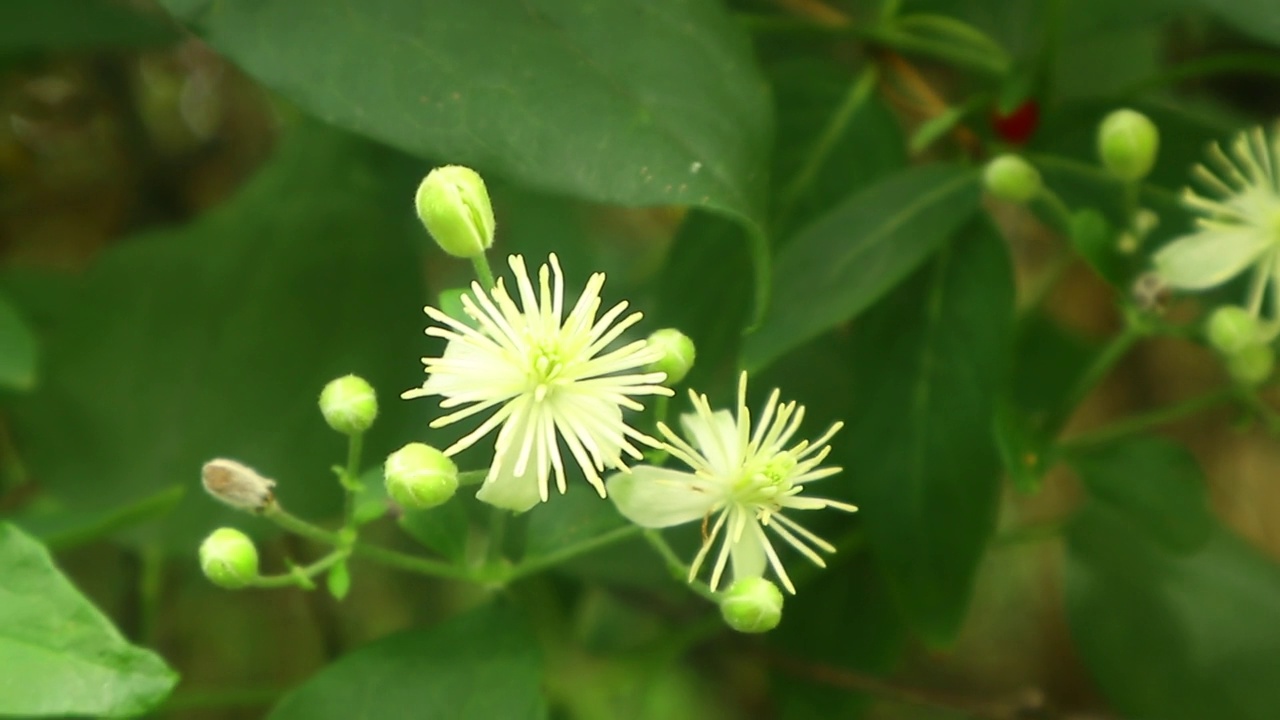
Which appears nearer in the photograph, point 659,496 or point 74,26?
point 659,496

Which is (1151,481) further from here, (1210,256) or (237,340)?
(237,340)

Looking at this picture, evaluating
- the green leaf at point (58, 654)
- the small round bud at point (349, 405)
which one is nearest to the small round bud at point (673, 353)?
the small round bud at point (349, 405)

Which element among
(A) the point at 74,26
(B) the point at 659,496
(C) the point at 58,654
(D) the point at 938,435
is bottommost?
(C) the point at 58,654

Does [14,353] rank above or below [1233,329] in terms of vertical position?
below

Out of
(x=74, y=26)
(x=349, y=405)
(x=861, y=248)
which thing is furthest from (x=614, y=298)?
(x=74, y=26)

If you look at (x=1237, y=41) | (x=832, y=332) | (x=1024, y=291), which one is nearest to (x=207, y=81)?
(x=832, y=332)

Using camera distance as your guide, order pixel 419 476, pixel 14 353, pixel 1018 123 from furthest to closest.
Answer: pixel 1018 123
pixel 14 353
pixel 419 476

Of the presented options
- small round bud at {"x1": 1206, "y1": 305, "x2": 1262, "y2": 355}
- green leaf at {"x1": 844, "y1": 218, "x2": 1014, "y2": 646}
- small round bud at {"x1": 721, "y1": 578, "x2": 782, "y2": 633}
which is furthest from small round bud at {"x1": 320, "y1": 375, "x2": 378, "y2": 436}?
small round bud at {"x1": 1206, "y1": 305, "x2": 1262, "y2": 355}

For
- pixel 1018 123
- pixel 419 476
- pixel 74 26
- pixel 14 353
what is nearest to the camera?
pixel 419 476
